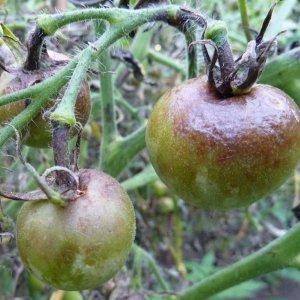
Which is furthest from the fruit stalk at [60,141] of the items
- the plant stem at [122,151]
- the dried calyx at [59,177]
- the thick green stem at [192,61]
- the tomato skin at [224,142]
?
the plant stem at [122,151]

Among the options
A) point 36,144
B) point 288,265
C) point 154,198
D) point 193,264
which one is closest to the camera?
point 36,144

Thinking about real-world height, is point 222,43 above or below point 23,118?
above

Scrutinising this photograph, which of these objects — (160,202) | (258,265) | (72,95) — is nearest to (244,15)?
(258,265)

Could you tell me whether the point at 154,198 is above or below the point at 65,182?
below

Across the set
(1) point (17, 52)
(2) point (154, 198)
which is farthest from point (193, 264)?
(1) point (17, 52)

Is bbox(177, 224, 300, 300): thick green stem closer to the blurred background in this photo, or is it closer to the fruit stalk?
the blurred background

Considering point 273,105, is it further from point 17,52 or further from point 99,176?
point 17,52

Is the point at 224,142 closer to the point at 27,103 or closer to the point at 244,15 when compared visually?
the point at 27,103

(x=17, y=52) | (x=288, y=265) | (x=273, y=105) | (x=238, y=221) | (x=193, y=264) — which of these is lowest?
(x=238, y=221)
